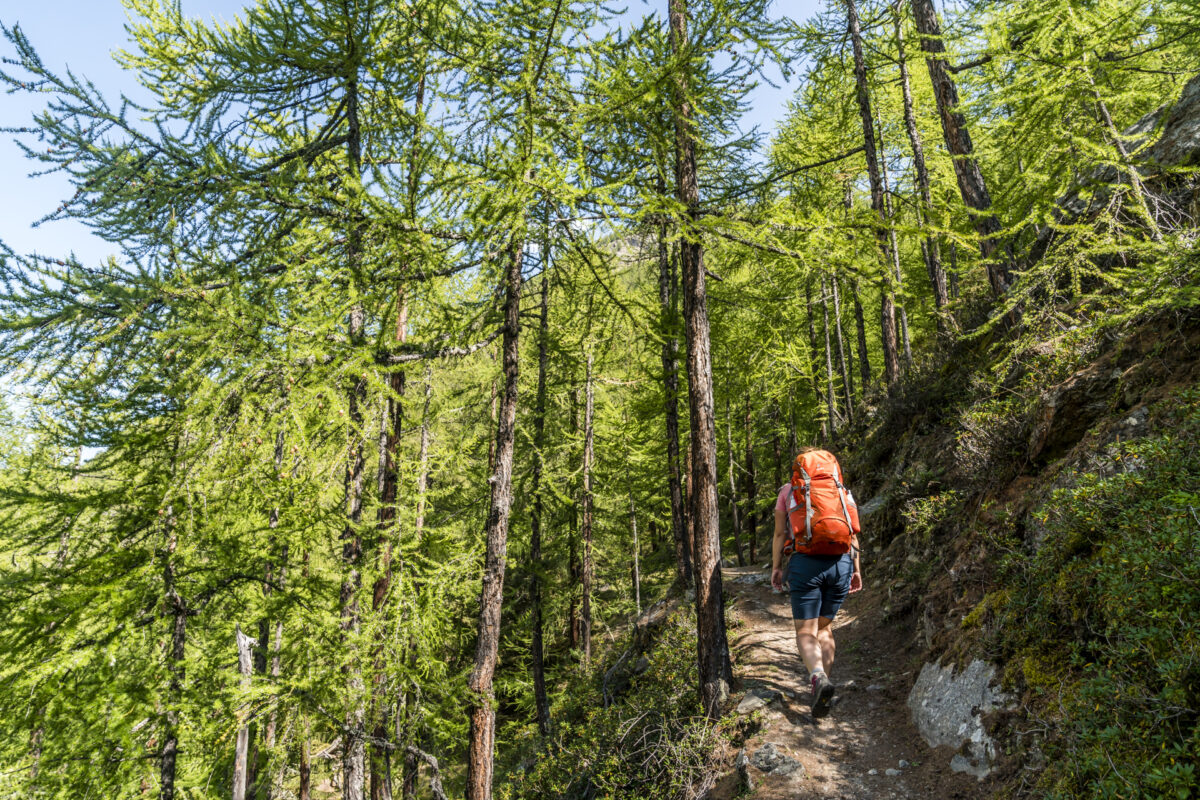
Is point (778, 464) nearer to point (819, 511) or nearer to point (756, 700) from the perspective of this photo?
point (756, 700)

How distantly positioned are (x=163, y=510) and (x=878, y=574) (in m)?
8.27

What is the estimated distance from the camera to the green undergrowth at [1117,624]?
2.53 m

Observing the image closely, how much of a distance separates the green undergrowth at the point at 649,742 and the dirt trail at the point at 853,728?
44 cm

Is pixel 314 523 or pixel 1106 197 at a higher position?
pixel 1106 197

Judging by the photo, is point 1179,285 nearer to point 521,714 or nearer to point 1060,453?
point 1060,453

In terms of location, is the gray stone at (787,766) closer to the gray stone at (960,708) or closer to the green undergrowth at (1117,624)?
the gray stone at (960,708)

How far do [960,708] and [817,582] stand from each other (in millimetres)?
1347

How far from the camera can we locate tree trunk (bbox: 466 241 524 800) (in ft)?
20.1

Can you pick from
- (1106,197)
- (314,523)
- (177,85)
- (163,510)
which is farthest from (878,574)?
(177,85)

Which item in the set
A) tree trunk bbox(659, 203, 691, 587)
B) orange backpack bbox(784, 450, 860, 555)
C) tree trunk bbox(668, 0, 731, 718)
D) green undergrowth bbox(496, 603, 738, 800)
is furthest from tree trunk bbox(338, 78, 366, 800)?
tree trunk bbox(659, 203, 691, 587)

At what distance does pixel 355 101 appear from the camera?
6457 millimetres

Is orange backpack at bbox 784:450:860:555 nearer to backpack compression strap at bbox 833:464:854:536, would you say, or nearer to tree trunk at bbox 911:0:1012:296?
backpack compression strap at bbox 833:464:854:536

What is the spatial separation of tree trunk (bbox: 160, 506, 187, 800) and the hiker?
4.94m

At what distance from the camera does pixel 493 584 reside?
6.38m
